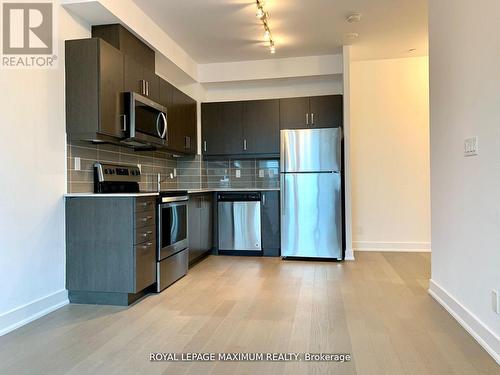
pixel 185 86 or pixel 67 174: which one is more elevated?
pixel 185 86

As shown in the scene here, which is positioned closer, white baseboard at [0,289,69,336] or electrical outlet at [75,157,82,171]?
white baseboard at [0,289,69,336]

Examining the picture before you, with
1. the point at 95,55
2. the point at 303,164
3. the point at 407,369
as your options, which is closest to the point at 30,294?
the point at 95,55

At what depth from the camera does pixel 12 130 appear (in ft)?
7.98

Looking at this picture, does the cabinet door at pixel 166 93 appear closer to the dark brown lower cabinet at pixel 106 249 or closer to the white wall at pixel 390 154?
the dark brown lower cabinet at pixel 106 249

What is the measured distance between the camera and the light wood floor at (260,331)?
73.2 inches

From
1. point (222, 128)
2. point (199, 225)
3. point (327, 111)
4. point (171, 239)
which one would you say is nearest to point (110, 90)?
point (171, 239)

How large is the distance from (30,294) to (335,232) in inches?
124

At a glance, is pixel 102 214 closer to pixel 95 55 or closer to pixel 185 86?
pixel 95 55

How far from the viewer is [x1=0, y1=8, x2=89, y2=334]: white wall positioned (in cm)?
238

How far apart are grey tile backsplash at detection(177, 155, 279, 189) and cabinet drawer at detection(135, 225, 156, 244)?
7.40 ft

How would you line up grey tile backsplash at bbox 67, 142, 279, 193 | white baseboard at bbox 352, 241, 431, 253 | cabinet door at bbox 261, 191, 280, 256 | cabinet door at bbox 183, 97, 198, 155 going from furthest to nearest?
1. white baseboard at bbox 352, 241, 431, 253
2. cabinet door at bbox 183, 97, 198, 155
3. cabinet door at bbox 261, 191, 280, 256
4. grey tile backsplash at bbox 67, 142, 279, 193

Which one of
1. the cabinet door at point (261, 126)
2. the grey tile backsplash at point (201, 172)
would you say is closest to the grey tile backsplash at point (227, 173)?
the grey tile backsplash at point (201, 172)

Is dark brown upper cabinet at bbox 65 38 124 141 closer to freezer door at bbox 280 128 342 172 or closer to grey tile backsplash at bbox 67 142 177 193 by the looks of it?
grey tile backsplash at bbox 67 142 177 193

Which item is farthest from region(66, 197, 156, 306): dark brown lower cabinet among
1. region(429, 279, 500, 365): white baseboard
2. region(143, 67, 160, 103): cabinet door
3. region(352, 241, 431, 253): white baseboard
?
region(352, 241, 431, 253): white baseboard
